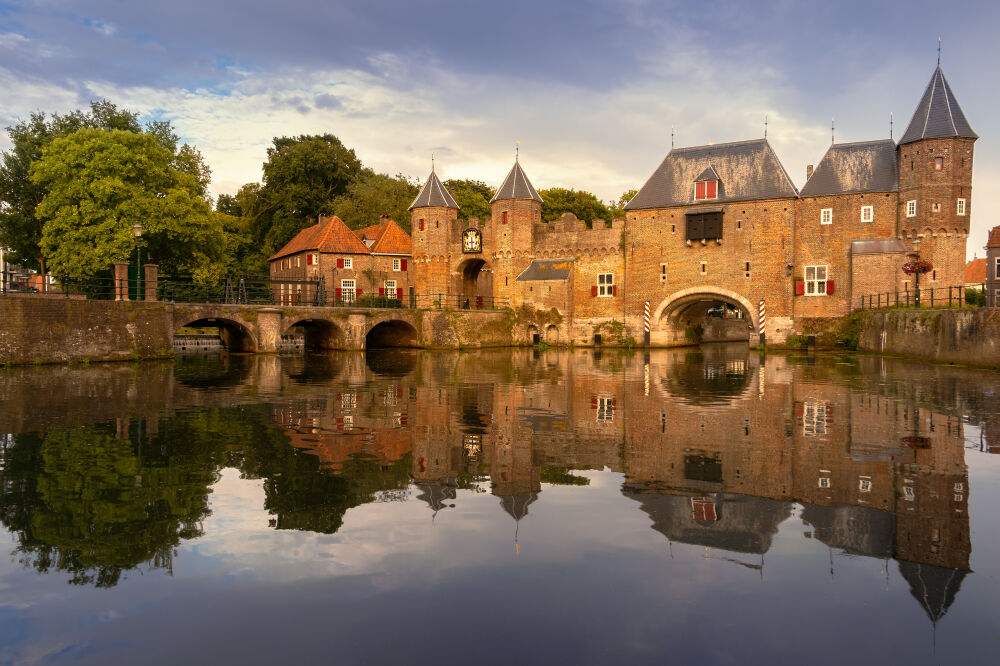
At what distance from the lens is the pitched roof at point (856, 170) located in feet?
112

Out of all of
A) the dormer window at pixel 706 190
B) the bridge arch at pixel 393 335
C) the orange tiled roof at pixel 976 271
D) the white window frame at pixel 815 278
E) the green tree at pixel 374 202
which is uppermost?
the green tree at pixel 374 202

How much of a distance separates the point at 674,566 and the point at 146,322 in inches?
954

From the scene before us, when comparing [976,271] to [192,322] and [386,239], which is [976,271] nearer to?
[386,239]

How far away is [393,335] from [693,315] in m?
19.3

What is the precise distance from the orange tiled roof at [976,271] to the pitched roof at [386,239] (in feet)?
172

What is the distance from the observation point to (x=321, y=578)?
4.81 m

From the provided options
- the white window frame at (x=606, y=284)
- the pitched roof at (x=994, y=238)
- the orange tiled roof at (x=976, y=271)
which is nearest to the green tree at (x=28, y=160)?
the white window frame at (x=606, y=284)

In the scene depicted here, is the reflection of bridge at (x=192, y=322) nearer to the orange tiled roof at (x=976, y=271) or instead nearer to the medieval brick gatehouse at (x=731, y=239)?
the medieval brick gatehouse at (x=731, y=239)

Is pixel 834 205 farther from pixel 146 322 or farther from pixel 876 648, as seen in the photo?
pixel 876 648

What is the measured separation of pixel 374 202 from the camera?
5278 cm

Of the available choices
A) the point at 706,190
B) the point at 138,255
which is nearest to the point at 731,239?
the point at 706,190

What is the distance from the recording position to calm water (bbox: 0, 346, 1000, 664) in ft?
13.0

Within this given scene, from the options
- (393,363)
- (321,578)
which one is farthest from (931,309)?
(321,578)

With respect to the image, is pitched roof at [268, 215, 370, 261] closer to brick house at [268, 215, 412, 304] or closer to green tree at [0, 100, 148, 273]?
brick house at [268, 215, 412, 304]
